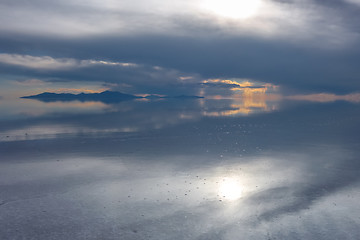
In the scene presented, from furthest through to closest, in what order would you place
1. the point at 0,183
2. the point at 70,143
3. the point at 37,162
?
the point at 70,143
the point at 37,162
the point at 0,183

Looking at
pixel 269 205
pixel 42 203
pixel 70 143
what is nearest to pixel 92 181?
pixel 42 203

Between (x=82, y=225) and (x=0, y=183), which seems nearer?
(x=82, y=225)

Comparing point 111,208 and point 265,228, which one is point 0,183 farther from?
point 265,228

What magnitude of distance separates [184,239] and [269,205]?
8.65 m

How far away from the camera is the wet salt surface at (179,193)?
63.5 ft

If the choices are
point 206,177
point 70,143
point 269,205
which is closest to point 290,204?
point 269,205

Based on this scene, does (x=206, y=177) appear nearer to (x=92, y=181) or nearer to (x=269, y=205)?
(x=269, y=205)

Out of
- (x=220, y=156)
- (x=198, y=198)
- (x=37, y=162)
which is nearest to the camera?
(x=198, y=198)

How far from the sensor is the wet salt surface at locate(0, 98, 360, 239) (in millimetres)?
19359

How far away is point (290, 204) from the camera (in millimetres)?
23234

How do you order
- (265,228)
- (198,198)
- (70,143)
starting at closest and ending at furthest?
1. (265,228)
2. (198,198)
3. (70,143)

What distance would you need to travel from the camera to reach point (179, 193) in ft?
84.8

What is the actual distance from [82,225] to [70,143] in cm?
3509

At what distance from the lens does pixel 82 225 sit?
2005cm
